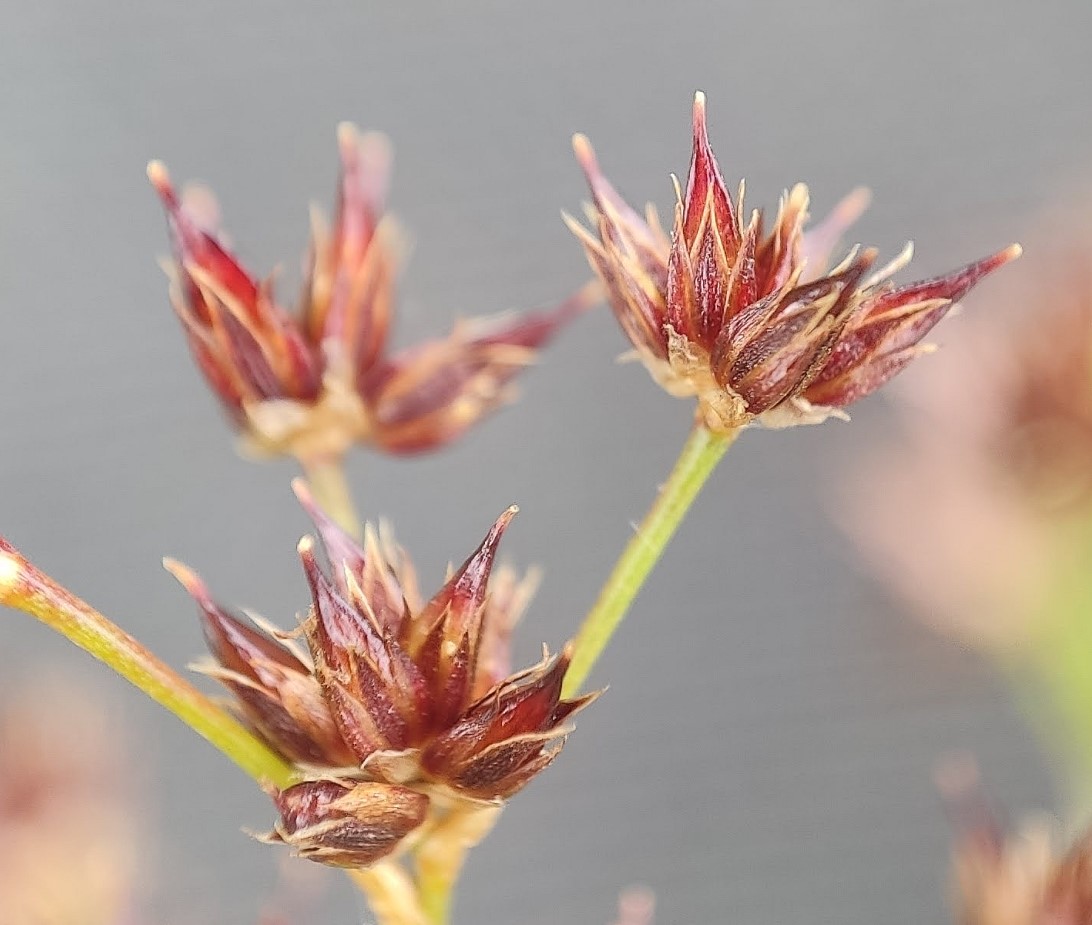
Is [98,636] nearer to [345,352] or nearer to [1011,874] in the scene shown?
[345,352]

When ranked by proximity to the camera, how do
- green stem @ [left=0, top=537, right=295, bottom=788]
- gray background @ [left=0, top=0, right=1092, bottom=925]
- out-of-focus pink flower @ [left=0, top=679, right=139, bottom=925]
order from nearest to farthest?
green stem @ [left=0, top=537, right=295, bottom=788] < out-of-focus pink flower @ [left=0, top=679, right=139, bottom=925] < gray background @ [left=0, top=0, right=1092, bottom=925]

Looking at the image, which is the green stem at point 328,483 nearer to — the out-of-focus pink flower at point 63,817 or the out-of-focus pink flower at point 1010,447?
the out-of-focus pink flower at point 63,817

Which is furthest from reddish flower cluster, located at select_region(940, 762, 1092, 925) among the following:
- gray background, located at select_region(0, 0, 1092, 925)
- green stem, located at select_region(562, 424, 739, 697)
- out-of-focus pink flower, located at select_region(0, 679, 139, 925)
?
gray background, located at select_region(0, 0, 1092, 925)

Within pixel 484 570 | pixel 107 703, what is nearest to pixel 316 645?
pixel 484 570

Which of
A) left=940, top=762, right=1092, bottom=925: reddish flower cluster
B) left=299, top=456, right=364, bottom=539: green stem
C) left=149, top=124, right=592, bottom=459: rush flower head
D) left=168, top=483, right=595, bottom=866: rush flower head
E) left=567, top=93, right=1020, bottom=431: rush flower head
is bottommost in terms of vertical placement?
left=940, top=762, right=1092, bottom=925: reddish flower cluster

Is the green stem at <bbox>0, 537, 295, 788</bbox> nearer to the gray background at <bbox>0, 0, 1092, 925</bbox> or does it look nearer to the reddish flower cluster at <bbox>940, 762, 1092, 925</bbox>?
the reddish flower cluster at <bbox>940, 762, 1092, 925</bbox>

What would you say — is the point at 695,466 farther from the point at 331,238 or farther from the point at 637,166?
the point at 637,166

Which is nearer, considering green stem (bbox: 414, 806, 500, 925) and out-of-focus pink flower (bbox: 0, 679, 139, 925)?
green stem (bbox: 414, 806, 500, 925)

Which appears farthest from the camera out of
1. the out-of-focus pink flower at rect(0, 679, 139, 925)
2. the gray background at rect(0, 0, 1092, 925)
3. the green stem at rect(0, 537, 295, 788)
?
the gray background at rect(0, 0, 1092, 925)
